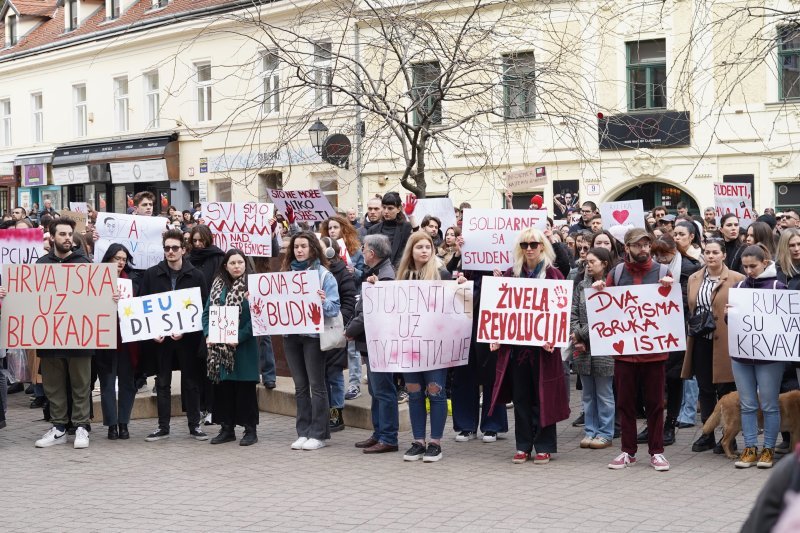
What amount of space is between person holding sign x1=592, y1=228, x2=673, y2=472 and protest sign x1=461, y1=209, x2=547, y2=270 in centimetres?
145

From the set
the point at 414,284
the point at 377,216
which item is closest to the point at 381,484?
the point at 414,284

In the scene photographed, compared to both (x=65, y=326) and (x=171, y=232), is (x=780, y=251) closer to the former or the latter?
(x=171, y=232)

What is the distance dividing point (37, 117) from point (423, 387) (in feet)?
117

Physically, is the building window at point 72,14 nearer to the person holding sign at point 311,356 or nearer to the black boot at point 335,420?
the black boot at point 335,420

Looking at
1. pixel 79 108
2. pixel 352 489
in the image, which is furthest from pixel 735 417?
pixel 79 108

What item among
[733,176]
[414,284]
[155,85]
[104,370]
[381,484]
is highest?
[155,85]

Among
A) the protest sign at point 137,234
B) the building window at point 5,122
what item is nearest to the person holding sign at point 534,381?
the protest sign at point 137,234

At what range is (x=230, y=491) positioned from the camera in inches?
334

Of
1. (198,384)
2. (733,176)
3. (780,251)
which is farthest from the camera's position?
(733,176)

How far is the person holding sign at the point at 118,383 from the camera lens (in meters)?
10.7

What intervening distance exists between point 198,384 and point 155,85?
89.7 feet

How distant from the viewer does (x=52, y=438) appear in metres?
10.5

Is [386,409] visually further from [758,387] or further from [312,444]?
[758,387]

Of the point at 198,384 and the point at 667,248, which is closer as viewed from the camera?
the point at 667,248
